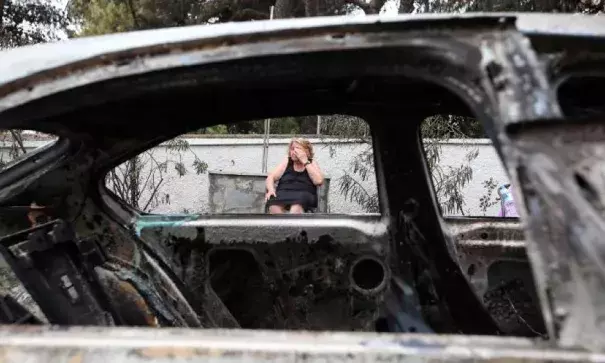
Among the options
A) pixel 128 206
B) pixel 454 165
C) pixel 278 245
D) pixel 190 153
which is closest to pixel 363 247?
pixel 278 245

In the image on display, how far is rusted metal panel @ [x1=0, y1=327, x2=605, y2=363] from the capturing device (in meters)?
1.20

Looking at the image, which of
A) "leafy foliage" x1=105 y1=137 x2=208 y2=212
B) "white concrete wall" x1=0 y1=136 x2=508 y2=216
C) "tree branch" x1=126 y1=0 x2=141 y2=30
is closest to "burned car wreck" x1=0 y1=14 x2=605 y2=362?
"leafy foliage" x1=105 y1=137 x2=208 y2=212

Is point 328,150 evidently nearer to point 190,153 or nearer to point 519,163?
point 190,153

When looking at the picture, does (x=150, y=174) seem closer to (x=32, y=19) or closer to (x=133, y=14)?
(x=32, y=19)

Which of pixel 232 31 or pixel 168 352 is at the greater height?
pixel 232 31

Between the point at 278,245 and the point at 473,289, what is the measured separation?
0.86 meters

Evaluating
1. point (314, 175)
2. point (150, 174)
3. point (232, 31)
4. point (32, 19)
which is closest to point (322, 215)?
point (232, 31)

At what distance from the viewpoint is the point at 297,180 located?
5473mm

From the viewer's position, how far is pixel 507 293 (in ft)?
9.00

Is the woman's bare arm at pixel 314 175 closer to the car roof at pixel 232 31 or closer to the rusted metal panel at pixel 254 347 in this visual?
the car roof at pixel 232 31

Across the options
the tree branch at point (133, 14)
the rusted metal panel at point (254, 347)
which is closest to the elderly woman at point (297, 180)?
Answer: the rusted metal panel at point (254, 347)

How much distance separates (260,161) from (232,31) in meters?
7.16

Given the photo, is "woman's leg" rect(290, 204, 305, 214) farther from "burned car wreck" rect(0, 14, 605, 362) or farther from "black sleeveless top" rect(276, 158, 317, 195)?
"burned car wreck" rect(0, 14, 605, 362)

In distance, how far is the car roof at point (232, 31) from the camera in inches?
63.2
